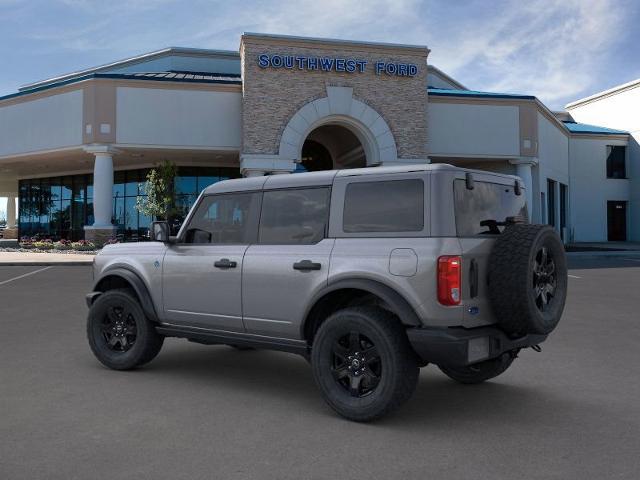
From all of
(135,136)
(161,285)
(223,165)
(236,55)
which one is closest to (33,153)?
(135,136)

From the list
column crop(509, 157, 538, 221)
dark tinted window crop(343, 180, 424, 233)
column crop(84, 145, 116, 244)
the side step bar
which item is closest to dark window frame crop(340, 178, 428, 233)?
dark tinted window crop(343, 180, 424, 233)

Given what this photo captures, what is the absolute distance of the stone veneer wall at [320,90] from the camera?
2763cm

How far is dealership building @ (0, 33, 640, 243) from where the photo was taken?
91.6 ft

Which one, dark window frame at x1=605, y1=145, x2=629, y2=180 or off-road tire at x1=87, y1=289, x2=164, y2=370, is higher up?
dark window frame at x1=605, y1=145, x2=629, y2=180

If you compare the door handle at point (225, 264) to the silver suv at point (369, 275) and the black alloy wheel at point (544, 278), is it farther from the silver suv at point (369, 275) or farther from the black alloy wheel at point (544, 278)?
the black alloy wheel at point (544, 278)

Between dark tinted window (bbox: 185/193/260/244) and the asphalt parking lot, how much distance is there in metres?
1.42

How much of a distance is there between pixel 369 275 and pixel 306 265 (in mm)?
619

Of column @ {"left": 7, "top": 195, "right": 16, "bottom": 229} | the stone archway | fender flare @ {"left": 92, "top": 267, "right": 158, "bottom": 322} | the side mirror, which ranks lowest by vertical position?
fender flare @ {"left": 92, "top": 267, "right": 158, "bottom": 322}

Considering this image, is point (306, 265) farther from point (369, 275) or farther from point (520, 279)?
point (520, 279)

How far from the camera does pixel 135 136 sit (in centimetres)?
2848

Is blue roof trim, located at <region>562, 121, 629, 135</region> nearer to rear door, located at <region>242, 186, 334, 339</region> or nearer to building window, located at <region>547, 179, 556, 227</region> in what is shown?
building window, located at <region>547, 179, 556, 227</region>

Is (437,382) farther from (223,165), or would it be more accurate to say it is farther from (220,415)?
(223,165)

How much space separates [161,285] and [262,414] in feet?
6.32

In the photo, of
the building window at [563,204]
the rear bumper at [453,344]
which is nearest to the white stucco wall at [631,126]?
the building window at [563,204]
